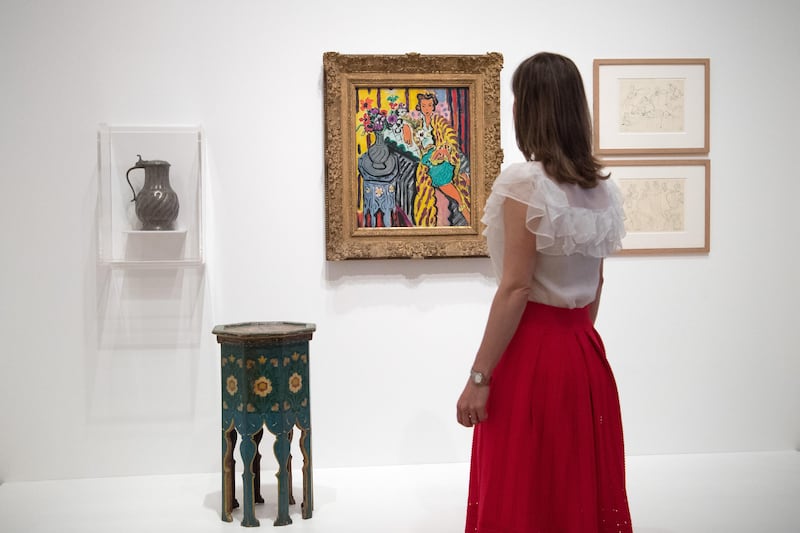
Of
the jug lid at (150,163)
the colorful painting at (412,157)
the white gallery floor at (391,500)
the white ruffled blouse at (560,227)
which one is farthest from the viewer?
the colorful painting at (412,157)

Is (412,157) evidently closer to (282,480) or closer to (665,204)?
(665,204)

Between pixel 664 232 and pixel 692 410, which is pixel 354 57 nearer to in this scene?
pixel 664 232

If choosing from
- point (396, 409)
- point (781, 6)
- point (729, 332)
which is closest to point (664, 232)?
point (729, 332)

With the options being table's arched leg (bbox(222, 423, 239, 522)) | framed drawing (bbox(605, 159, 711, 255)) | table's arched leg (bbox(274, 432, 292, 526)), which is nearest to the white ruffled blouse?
table's arched leg (bbox(274, 432, 292, 526))

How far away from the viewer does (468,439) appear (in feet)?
13.6

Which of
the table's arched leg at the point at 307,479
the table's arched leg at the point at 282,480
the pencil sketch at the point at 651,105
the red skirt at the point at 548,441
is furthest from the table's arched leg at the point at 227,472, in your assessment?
the pencil sketch at the point at 651,105

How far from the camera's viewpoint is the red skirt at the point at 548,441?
2.19 metres

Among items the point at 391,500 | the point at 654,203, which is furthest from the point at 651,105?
the point at 391,500

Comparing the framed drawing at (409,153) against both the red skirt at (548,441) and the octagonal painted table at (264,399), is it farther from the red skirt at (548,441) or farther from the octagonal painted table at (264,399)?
the red skirt at (548,441)

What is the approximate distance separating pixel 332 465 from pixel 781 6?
3489 mm

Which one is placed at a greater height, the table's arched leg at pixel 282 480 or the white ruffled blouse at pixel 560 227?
the white ruffled blouse at pixel 560 227

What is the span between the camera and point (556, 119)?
2197mm

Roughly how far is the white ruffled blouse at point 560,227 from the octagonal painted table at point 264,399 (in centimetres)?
129

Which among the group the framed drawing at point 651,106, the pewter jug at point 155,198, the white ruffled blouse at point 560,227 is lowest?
the white ruffled blouse at point 560,227
